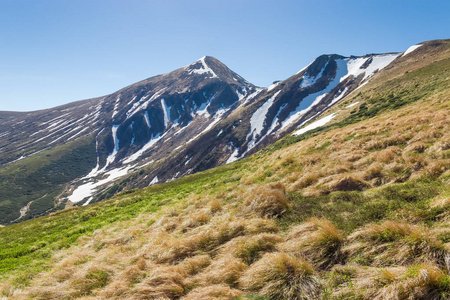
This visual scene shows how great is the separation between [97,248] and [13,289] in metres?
3.25

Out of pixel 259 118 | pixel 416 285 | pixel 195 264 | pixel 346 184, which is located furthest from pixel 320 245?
pixel 259 118

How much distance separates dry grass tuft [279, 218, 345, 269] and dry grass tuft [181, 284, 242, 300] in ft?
6.67

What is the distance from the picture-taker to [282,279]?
5148 millimetres

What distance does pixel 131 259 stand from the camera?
27.2 ft

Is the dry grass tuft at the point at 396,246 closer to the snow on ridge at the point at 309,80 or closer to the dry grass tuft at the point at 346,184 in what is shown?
the dry grass tuft at the point at 346,184

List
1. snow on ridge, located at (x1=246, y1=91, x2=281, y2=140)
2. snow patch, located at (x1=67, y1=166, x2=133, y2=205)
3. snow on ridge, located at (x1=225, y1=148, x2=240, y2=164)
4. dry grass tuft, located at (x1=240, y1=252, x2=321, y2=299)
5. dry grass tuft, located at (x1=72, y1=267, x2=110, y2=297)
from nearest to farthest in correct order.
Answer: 1. dry grass tuft, located at (x1=240, y1=252, x2=321, y2=299)
2. dry grass tuft, located at (x1=72, y1=267, x2=110, y2=297)
3. snow on ridge, located at (x1=225, y1=148, x2=240, y2=164)
4. snow on ridge, located at (x1=246, y1=91, x2=281, y2=140)
5. snow patch, located at (x1=67, y1=166, x2=133, y2=205)

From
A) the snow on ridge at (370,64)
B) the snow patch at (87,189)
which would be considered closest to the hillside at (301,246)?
Answer: the snow on ridge at (370,64)

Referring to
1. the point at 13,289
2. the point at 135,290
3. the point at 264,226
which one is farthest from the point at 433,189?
the point at 13,289

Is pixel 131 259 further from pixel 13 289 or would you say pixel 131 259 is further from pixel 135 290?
pixel 13 289

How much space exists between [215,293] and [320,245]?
322 centimetres

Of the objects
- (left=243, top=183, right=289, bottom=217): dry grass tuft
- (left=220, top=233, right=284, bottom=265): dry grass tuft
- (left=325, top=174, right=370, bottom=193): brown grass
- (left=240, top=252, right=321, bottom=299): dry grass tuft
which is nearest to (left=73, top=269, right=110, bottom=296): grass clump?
(left=220, top=233, right=284, bottom=265): dry grass tuft

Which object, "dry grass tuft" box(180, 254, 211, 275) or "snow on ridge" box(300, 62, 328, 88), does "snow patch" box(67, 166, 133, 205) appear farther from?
"dry grass tuft" box(180, 254, 211, 275)

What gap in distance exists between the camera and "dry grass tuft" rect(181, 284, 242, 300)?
5094 mm

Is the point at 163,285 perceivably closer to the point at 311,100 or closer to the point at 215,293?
the point at 215,293
